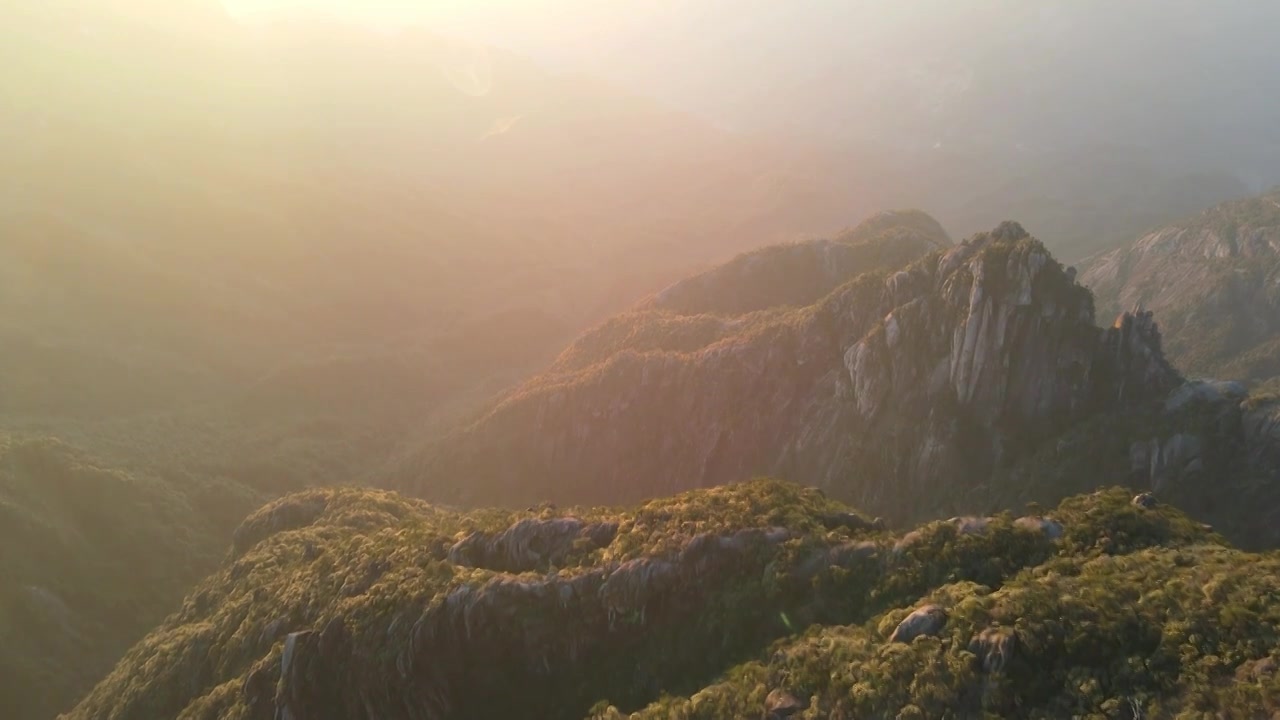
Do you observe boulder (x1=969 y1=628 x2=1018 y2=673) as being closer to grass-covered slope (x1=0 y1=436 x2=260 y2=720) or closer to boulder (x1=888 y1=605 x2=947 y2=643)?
boulder (x1=888 y1=605 x2=947 y2=643)

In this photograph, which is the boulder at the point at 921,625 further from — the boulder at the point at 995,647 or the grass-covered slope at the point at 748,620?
the boulder at the point at 995,647

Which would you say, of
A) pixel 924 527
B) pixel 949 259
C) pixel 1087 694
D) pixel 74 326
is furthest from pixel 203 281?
pixel 1087 694

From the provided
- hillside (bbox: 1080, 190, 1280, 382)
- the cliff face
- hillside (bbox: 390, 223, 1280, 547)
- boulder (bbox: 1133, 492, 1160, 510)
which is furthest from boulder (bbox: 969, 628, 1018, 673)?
hillside (bbox: 1080, 190, 1280, 382)

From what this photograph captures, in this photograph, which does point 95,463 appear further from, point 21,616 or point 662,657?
point 662,657

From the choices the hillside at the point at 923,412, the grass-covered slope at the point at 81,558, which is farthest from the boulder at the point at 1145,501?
the grass-covered slope at the point at 81,558

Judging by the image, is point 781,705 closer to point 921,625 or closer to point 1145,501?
point 921,625

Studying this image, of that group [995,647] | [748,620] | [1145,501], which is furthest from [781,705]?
→ [1145,501]
